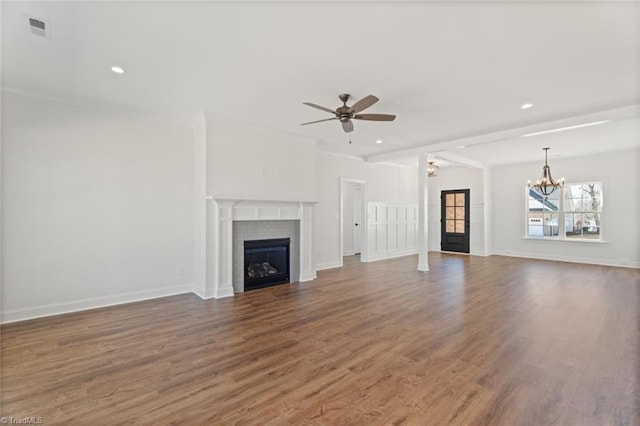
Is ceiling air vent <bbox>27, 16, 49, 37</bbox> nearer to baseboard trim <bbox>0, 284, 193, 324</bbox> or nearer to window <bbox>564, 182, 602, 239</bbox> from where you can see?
baseboard trim <bbox>0, 284, 193, 324</bbox>

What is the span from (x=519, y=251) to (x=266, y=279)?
25.3 ft

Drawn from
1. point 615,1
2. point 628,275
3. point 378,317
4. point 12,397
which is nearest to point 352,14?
point 615,1

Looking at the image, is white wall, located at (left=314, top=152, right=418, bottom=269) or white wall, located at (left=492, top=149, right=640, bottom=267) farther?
white wall, located at (left=492, top=149, right=640, bottom=267)

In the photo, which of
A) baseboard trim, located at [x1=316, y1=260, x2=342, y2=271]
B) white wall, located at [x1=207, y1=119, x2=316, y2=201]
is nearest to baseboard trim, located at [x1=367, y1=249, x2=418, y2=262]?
baseboard trim, located at [x1=316, y1=260, x2=342, y2=271]

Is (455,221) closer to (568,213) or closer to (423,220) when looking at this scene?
(568,213)

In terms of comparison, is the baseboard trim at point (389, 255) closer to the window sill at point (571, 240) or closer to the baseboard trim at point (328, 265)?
the baseboard trim at point (328, 265)

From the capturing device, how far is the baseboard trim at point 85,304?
139 inches

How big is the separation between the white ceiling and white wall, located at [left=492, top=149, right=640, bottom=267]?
421cm

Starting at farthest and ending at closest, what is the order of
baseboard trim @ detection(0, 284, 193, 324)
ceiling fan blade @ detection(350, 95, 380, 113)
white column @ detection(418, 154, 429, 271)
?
1. white column @ detection(418, 154, 429, 271)
2. baseboard trim @ detection(0, 284, 193, 324)
3. ceiling fan blade @ detection(350, 95, 380, 113)

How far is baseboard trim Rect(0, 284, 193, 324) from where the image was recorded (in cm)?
353

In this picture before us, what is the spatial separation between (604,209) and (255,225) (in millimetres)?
8557

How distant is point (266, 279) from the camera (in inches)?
205

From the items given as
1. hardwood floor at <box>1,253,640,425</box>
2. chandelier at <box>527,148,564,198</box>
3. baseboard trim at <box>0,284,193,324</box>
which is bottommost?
hardwood floor at <box>1,253,640,425</box>

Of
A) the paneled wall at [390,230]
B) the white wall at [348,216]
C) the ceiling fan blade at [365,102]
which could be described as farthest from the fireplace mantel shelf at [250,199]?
the white wall at [348,216]
